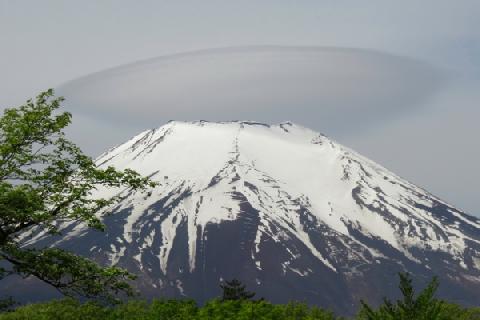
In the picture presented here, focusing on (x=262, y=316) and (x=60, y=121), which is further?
(x=262, y=316)

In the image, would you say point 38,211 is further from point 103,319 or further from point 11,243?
point 103,319

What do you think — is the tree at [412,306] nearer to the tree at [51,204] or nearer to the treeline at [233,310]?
the treeline at [233,310]

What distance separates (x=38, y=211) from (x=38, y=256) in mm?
1639

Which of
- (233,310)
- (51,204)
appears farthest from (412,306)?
(233,310)

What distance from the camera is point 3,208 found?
1923 cm

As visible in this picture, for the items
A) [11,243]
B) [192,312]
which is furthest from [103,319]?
[11,243]

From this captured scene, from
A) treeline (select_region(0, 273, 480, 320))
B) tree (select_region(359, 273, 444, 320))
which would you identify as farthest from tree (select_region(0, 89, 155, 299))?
tree (select_region(359, 273, 444, 320))

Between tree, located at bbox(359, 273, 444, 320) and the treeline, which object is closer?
tree, located at bbox(359, 273, 444, 320)

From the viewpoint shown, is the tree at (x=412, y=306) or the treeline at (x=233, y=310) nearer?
the tree at (x=412, y=306)

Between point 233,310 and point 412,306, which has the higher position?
point 412,306

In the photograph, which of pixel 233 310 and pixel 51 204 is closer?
pixel 51 204

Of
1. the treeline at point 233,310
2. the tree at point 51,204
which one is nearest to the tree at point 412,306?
the treeline at point 233,310

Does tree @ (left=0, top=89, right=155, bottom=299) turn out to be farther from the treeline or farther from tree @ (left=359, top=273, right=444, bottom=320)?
tree @ (left=359, top=273, right=444, bottom=320)

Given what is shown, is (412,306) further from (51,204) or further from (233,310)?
(233,310)
